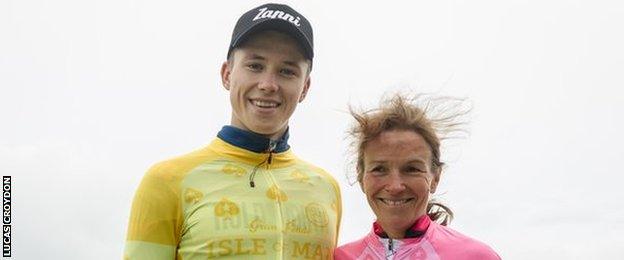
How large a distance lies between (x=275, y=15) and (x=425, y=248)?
6.57 feet

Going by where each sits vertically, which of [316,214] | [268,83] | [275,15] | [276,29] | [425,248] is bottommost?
[425,248]

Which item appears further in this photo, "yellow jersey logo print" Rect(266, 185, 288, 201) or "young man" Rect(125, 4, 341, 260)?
"yellow jersey logo print" Rect(266, 185, 288, 201)

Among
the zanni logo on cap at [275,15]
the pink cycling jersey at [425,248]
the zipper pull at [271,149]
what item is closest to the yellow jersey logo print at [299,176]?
Result: the zipper pull at [271,149]

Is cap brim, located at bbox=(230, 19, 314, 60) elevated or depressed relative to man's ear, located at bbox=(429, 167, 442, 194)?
elevated

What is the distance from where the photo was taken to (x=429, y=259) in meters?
4.71

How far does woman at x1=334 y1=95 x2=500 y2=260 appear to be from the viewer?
4.81 meters

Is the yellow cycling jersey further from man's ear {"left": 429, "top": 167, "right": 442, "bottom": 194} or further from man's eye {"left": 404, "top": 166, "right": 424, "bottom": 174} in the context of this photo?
man's ear {"left": 429, "top": 167, "right": 442, "bottom": 194}

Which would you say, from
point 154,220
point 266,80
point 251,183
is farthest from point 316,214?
point 154,220

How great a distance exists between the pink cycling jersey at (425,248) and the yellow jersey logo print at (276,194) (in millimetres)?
694

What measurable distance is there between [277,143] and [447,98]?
1693 mm

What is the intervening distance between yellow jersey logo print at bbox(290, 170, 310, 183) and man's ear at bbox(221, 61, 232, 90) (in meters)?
0.81

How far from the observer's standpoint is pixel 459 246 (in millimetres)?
4746

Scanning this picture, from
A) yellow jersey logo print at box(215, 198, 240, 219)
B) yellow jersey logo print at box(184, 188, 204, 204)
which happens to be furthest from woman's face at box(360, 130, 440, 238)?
yellow jersey logo print at box(184, 188, 204, 204)

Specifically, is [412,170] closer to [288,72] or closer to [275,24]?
[288,72]
